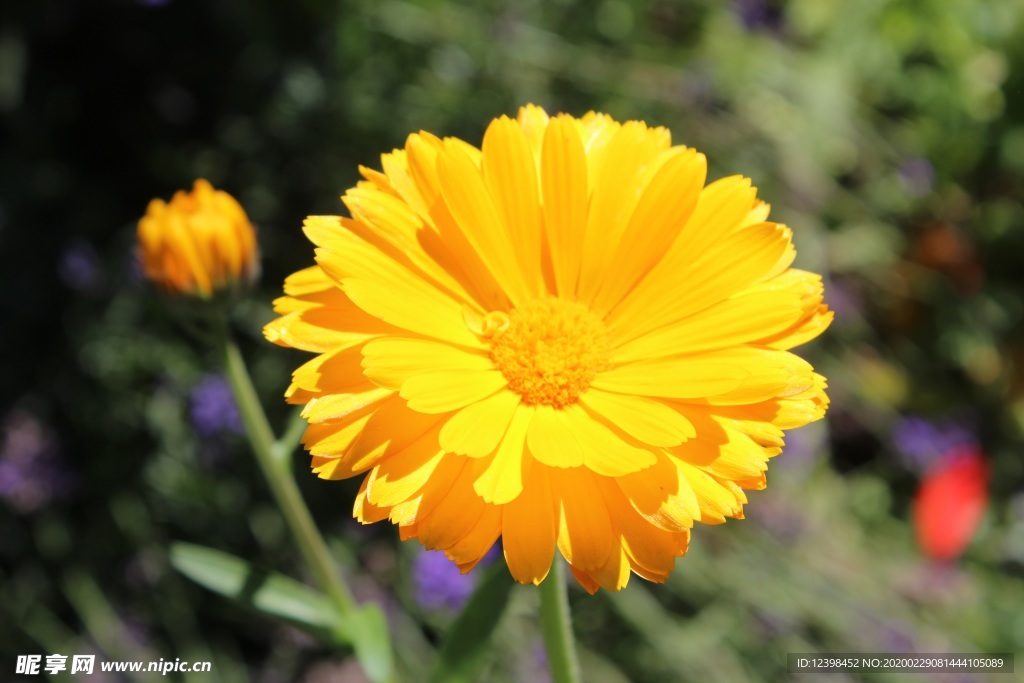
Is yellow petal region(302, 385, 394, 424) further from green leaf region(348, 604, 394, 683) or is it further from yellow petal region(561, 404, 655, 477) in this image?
green leaf region(348, 604, 394, 683)

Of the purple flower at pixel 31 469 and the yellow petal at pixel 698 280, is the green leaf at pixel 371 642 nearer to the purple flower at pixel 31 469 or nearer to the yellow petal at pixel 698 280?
the yellow petal at pixel 698 280

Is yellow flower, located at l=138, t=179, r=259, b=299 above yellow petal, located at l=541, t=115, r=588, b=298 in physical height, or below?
below

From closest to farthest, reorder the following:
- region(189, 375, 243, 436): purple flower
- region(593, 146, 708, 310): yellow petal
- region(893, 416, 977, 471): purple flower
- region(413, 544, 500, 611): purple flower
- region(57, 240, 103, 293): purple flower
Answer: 1. region(593, 146, 708, 310): yellow petal
2. region(413, 544, 500, 611): purple flower
3. region(189, 375, 243, 436): purple flower
4. region(57, 240, 103, 293): purple flower
5. region(893, 416, 977, 471): purple flower

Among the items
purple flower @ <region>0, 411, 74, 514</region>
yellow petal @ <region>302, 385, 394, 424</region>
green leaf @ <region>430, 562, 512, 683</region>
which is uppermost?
yellow petal @ <region>302, 385, 394, 424</region>

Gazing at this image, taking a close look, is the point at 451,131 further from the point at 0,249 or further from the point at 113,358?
the point at 0,249

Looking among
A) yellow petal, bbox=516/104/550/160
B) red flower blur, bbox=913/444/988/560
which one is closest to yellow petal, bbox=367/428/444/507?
yellow petal, bbox=516/104/550/160

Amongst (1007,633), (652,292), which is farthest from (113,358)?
(1007,633)

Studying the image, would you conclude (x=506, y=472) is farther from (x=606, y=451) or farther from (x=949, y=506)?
(x=949, y=506)
